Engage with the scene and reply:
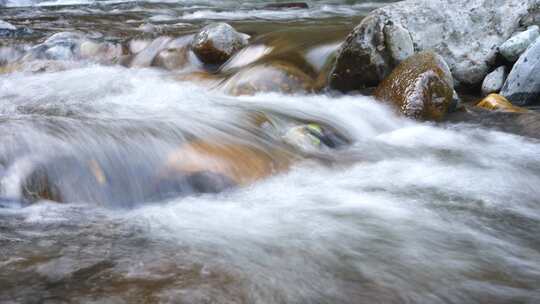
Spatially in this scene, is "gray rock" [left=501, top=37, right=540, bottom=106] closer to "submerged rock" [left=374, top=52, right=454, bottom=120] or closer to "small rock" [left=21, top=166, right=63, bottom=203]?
"submerged rock" [left=374, top=52, right=454, bottom=120]

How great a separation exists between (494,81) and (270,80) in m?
2.81

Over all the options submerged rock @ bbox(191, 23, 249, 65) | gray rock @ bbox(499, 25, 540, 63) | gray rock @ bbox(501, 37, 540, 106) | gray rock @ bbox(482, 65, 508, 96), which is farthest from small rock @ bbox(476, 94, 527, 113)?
submerged rock @ bbox(191, 23, 249, 65)

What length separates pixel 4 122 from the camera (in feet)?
13.8

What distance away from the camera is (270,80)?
261 inches

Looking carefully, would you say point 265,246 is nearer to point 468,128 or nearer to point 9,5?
point 468,128

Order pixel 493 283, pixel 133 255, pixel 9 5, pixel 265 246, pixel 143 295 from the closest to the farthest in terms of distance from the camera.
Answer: pixel 143 295
pixel 493 283
pixel 133 255
pixel 265 246
pixel 9 5

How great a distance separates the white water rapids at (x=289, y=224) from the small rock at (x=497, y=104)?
2.21 ft

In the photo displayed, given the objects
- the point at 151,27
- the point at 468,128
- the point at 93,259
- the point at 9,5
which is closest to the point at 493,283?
the point at 93,259

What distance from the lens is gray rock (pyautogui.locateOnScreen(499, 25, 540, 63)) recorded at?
6557mm

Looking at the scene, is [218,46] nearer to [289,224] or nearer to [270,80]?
[270,80]

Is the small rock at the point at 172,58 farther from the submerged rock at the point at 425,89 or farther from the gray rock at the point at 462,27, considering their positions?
the submerged rock at the point at 425,89

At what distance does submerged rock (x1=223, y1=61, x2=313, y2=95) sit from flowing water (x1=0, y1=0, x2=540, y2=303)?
0.23m

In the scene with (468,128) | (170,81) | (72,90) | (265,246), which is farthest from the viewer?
(170,81)

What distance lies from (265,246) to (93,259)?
0.94 metres
